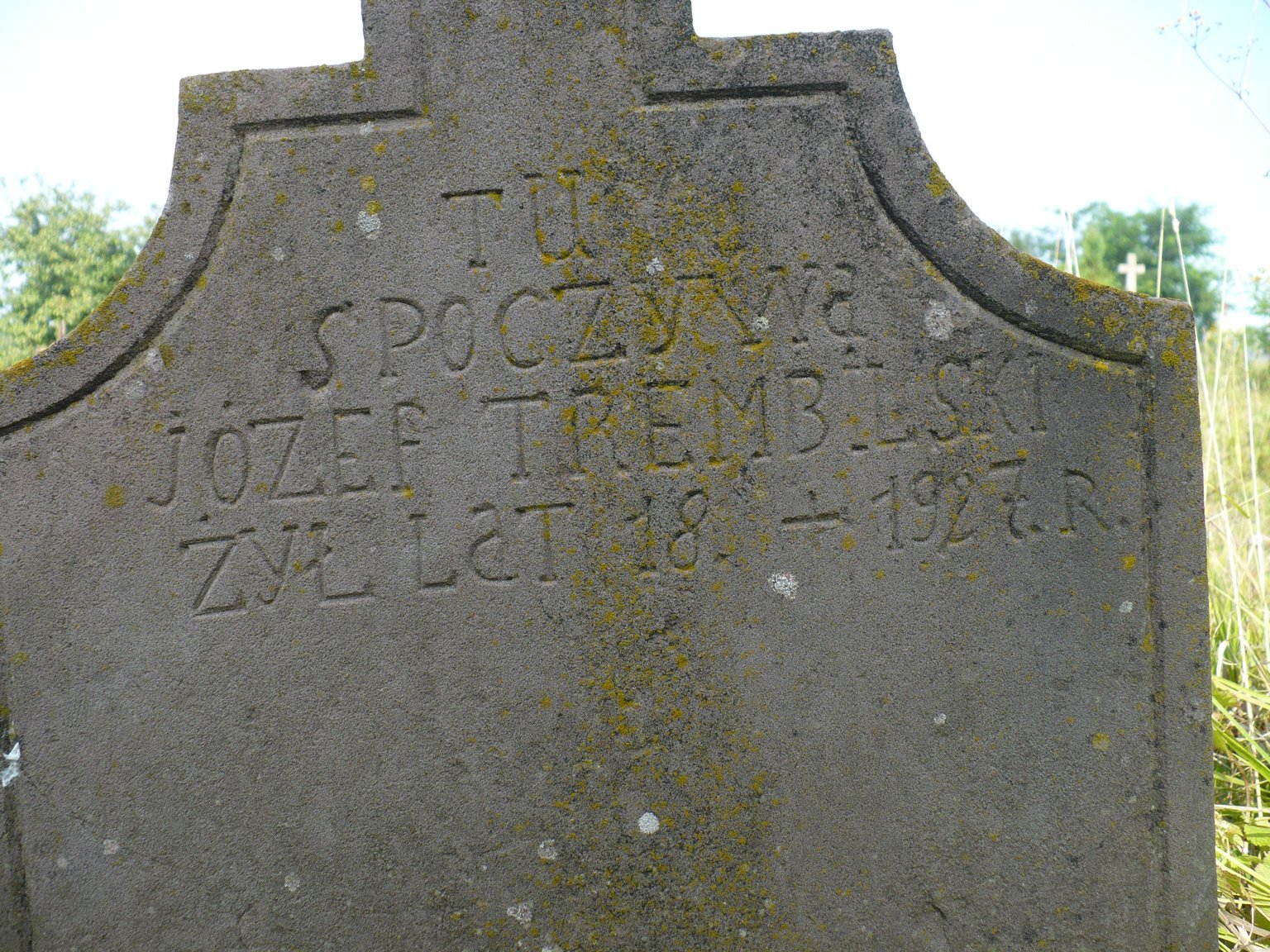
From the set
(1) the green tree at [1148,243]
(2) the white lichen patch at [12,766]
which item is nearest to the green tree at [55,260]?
(2) the white lichen patch at [12,766]

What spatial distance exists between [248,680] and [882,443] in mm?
1460

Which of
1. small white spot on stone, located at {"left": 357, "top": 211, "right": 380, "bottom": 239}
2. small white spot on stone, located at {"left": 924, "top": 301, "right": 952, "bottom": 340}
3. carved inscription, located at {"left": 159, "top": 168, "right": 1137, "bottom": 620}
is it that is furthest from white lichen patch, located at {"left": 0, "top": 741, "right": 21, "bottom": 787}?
small white spot on stone, located at {"left": 924, "top": 301, "right": 952, "bottom": 340}

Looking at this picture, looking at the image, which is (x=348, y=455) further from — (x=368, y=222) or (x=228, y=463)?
(x=368, y=222)

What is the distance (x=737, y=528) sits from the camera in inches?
80.5

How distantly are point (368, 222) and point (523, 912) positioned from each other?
1.51 m

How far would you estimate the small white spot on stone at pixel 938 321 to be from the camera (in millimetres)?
2068

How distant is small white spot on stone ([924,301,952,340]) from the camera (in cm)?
207

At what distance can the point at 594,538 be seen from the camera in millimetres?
2025

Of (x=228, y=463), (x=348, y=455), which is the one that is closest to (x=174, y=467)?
(x=228, y=463)

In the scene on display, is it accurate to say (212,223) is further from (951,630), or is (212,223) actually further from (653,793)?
(951,630)

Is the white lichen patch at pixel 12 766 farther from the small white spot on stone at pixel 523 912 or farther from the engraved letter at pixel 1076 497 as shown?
the engraved letter at pixel 1076 497

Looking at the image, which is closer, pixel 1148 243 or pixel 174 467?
pixel 174 467

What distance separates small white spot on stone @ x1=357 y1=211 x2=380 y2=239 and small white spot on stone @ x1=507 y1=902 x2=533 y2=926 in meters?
1.46

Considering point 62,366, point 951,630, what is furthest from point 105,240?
point 951,630
